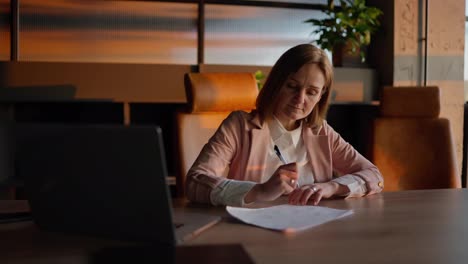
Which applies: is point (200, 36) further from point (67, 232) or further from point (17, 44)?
point (67, 232)

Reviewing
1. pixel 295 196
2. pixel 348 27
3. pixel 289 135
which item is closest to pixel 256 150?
pixel 289 135

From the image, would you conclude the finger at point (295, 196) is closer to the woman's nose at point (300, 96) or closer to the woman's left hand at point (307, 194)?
the woman's left hand at point (307, 194)

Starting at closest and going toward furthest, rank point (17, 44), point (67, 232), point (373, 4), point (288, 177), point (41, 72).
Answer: point (67, 232) → point (288, 177) → point (41, 72) → point (17, 44) → point (373, 4)

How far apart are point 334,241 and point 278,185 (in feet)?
1.04

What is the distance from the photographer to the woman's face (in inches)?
65.2

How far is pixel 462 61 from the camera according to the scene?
356 cm

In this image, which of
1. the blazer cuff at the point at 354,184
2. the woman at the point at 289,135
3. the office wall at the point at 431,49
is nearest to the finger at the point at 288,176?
the blazer cuff at the point at 354,184

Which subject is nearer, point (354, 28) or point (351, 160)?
point (351, 160)

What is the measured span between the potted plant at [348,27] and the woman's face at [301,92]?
1800 millimetres

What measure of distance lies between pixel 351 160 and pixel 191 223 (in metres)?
0.92

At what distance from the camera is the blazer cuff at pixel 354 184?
1394mm

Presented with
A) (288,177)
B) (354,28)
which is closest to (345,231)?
(288,177)

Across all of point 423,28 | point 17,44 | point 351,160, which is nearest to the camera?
point 351,160

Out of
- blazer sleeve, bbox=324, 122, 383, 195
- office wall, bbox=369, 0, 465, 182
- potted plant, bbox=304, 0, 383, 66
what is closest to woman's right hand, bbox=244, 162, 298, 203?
blazer sleeve, bbox=324, 122, 383, 195
